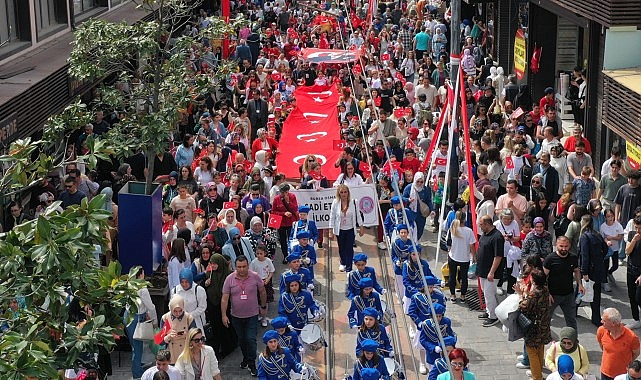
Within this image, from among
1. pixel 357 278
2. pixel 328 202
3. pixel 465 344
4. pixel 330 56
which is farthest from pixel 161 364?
pixel 330 56

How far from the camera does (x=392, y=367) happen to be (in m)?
12.6

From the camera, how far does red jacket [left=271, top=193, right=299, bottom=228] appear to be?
57.0ft

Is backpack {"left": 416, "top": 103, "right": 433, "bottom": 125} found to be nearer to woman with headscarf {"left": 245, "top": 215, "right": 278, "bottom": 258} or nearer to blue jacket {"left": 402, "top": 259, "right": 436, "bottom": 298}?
woman with headscarf {"left": 245, "top": 215, "right": 278, "bottom": 258}

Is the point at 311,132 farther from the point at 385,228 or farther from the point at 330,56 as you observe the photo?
the point at 330,56

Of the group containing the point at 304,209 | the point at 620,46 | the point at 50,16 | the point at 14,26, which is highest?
the point at 14,26

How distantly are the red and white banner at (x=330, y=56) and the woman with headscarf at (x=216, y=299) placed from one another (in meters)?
15.4

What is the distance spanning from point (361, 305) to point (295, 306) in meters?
0.77

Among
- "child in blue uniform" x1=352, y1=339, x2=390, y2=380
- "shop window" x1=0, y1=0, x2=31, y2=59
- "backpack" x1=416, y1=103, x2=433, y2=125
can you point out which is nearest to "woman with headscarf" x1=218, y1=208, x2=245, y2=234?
"child in blue uniform" x1=352, y1=339, x2=390, y2=380

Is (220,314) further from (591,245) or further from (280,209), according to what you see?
(591,245)

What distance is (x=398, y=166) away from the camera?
1962 centimetres

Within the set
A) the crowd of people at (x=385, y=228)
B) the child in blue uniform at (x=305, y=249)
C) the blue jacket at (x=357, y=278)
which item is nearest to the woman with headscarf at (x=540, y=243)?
the crowd of people at (x=385, y=228)

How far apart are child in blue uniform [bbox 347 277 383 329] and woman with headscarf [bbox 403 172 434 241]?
4.40 metres

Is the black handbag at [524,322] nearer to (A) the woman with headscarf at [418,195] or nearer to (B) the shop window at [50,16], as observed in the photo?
(A) the woman with headscarf at [418,195]

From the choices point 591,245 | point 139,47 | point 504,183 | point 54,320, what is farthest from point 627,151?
point 54,320
